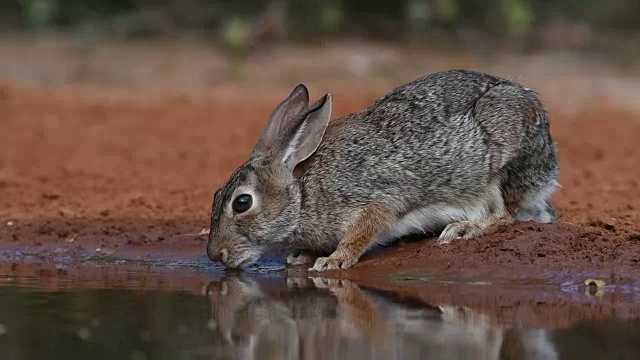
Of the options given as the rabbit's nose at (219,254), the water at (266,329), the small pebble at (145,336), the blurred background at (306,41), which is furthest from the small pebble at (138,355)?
the blurred background at (306,41)

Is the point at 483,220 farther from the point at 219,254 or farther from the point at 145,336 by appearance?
the point at 145,336

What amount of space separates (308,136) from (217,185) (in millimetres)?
2738

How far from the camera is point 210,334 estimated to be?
21.8 feet

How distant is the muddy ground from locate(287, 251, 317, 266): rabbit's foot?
8.7 inches

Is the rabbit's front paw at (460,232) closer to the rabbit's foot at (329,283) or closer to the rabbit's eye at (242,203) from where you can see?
the rabbit's foot at (329,283)

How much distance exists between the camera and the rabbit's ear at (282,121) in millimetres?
8977

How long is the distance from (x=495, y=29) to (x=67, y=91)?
5.63 metres

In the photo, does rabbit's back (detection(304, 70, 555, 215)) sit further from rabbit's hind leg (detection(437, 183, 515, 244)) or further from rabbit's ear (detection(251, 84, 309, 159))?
rabbit's ear (detection(251, 84, 309, 159))

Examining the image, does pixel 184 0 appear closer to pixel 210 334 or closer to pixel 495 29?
pixel 495 29

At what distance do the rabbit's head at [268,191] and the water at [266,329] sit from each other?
2.09 ft

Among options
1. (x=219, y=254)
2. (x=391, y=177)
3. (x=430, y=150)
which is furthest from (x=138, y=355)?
(x=430, y=150)

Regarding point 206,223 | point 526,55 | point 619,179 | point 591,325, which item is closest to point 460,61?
point 526,55

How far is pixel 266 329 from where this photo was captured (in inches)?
267

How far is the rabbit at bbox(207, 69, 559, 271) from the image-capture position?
28.8ft
